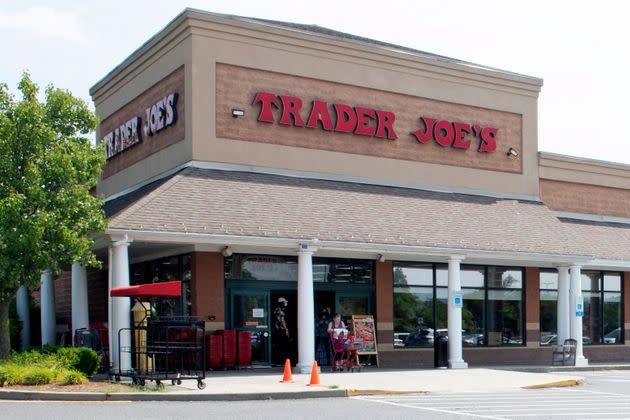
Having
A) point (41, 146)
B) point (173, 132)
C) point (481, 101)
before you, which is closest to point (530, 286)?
point (481, 101)

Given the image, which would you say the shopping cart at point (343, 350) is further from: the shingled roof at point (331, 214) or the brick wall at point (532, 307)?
the brick wall at point (532, 307)

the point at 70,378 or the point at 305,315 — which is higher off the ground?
the point at 305,315

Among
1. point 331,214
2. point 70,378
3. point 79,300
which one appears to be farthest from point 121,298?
point 331,214

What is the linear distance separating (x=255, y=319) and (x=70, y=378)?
27.8 feet

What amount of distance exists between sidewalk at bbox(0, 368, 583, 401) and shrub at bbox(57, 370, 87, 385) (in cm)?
134

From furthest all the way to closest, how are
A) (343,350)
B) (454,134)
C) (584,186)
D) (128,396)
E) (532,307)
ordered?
(584,186) < (532,307) < (454,134) < (343,350) < (128,396)

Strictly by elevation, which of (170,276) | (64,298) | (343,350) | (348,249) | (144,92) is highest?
(144,92)

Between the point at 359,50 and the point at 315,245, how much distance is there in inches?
315

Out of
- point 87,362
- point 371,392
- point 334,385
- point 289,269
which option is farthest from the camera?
point 289,269

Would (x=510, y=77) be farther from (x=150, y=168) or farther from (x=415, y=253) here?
(x=150, y=168)

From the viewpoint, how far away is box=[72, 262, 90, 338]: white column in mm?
25641

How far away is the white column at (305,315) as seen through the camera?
23.8m

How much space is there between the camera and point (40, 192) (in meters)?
20.7

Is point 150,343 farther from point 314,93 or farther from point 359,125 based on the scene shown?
point 359,125
